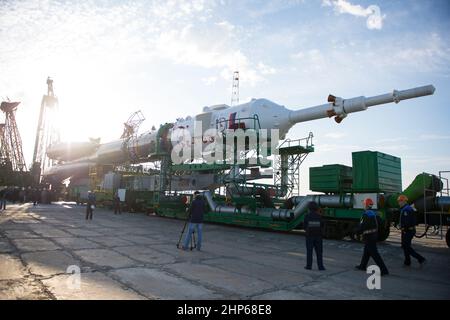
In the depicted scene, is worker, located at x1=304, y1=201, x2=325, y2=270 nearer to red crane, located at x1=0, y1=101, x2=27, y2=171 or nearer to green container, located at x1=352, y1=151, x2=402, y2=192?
green container, located at x1=352, y1=151, x2=402, y2=192

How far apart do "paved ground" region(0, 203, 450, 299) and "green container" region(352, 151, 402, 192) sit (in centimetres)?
241

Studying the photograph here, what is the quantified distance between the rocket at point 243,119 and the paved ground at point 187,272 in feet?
18.0

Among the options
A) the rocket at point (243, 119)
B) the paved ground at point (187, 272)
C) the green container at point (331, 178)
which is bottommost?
the paved ground at point (187, 272)

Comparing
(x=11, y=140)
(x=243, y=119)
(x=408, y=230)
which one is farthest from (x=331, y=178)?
(x=11, y=140)

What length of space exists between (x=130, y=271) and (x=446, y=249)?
35.5ft

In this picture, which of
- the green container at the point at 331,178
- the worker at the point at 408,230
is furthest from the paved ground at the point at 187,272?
the green container at the point at 331,178

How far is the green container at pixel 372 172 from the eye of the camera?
11.5m

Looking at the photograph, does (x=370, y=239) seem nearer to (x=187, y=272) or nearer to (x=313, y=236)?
(x=313, y=236)

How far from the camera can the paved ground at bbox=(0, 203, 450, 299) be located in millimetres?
4926

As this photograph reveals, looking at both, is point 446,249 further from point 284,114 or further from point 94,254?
point 94,254

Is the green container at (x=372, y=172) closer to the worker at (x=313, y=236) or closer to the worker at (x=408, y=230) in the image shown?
the worker at (x=408, y=230)

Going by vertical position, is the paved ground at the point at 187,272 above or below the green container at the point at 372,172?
below

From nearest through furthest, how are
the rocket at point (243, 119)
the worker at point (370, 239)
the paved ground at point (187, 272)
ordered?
the paved ground at point (187, 272) < the worker at point (370, 239) < the rocket at point (243, 119)

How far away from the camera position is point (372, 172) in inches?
453
